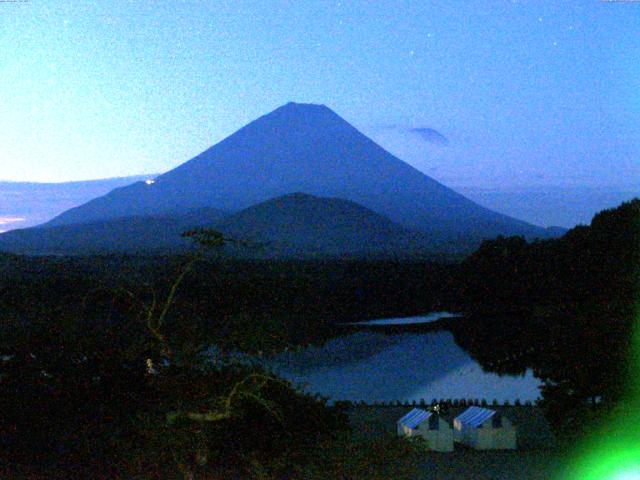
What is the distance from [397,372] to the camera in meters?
21.2

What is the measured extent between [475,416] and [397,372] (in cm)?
974

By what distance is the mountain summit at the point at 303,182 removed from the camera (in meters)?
113

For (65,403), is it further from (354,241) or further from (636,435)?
(354,241)

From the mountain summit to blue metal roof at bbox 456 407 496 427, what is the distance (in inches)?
3596

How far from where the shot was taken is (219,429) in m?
7.63

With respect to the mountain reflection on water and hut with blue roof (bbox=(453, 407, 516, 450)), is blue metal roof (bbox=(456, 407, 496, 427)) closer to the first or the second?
hut with blue roof (bbox=(453, 407, 516, 450))

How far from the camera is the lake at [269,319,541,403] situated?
17844 mm

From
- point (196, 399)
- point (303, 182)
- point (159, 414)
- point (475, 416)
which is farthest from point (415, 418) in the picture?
point (303, 182)

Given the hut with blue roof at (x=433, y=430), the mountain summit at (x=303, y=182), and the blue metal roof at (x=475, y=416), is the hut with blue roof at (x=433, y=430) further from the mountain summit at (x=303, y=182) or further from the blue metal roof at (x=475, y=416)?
the mountain summit at (x=303, y=182)

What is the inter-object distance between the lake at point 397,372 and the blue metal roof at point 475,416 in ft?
15.0

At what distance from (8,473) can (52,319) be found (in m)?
1.96

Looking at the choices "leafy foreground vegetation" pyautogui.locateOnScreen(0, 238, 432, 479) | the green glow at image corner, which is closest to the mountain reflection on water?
"leafy foreground vegetation" pyautogui.locateOnScreen(0, 238, 432, 479)

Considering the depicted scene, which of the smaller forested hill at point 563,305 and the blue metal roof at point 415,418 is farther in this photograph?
the blue metal roof at point 415,418

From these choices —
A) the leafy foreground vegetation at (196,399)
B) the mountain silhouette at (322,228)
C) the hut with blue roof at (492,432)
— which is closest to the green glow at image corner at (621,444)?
the leafy foreground vegetation at (196,399)
